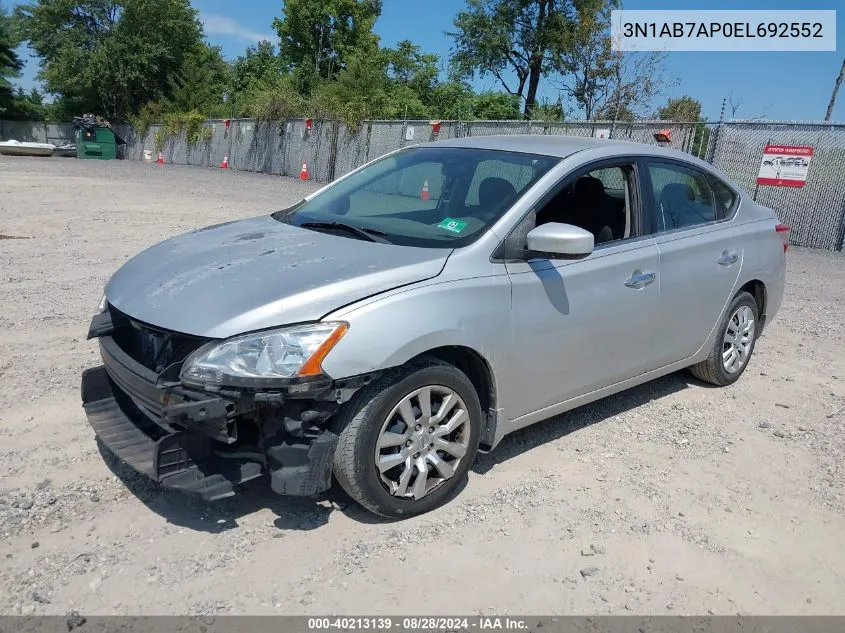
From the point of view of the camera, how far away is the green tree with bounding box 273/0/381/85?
49688mm

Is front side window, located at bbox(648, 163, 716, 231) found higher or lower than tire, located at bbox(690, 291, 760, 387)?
higher

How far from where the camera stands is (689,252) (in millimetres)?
4605

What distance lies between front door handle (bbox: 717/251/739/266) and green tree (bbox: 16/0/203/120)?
4681 centimetres

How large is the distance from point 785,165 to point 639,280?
11.1 metres

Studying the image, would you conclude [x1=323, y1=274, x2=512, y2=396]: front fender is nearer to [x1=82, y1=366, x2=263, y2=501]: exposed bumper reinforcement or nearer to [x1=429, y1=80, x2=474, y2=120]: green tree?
[x1=82, y1=366, x2=263, y2=501]: exposed bumper reinforcement

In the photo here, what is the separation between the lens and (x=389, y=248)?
351 centimetres

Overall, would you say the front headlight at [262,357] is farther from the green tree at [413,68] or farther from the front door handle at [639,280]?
the green tree at [413,68]

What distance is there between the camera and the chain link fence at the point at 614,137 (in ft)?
43.1

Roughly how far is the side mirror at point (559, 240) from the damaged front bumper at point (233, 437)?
113cm

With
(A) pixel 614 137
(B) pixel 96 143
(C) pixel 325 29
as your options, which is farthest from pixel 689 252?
(C) pixel 325 29

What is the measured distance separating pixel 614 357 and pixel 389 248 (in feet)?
5.11

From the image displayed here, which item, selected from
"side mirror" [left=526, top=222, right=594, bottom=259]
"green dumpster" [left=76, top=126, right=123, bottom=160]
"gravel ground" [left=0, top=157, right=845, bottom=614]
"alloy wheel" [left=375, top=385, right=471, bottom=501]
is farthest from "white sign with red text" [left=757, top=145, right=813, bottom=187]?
"green dumpster" [left=76, top=126, right=123, bottom=160]

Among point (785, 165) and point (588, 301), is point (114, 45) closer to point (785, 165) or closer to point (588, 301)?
point (785, 165)

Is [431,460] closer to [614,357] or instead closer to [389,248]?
[389,248]
